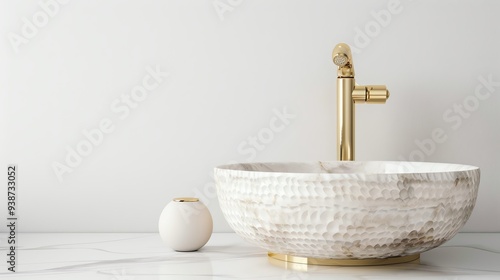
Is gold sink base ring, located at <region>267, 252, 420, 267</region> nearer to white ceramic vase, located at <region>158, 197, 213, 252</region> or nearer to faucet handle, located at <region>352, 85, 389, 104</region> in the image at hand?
white ceramic vase, located at <region>158, 197, 213, 252</region>

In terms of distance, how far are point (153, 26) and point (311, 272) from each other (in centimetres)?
61

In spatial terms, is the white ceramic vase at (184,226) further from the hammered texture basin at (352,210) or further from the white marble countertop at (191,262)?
the hammered texture basin at (352,210)

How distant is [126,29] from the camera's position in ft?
4.11

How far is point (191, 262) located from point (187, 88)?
0.40 meters

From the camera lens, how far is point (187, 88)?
125cm

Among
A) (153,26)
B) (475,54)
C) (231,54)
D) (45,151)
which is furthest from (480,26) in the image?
(45,151)

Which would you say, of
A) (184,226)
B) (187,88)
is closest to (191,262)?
(184,226)

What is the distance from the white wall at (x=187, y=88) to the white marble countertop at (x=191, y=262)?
0.11m

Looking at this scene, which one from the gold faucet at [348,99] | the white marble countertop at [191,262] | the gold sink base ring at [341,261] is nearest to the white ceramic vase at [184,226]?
the white marble countertop at [191,262]

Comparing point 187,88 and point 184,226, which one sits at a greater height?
point 187,88

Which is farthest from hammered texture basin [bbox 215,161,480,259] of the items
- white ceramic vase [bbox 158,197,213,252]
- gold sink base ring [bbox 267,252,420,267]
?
white ceramic vase [bbox 158,197,213,252]

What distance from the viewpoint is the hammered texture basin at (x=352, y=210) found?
81 cm

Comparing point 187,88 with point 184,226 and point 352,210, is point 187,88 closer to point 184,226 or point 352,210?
point 184,226

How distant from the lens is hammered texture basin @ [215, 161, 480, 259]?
81cm
